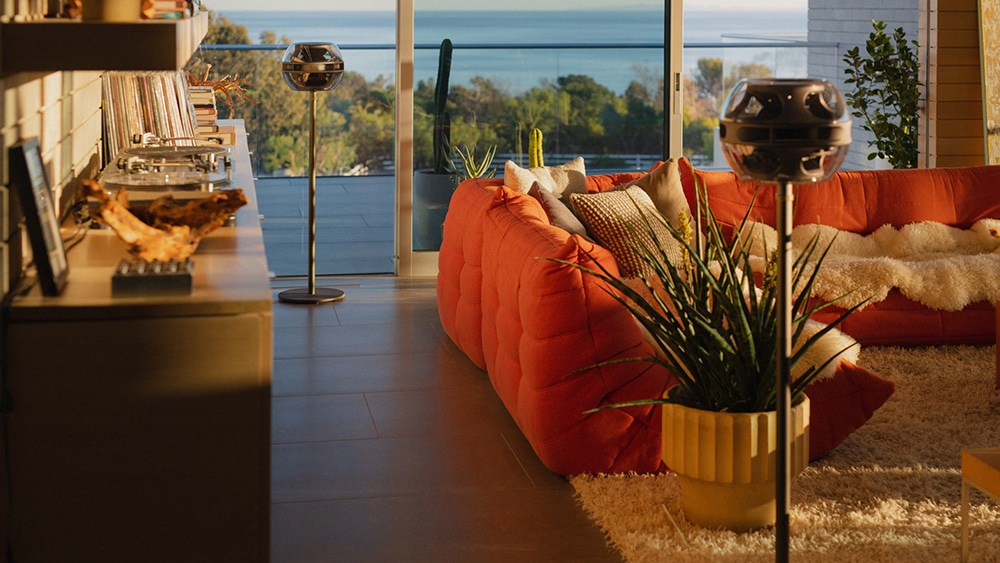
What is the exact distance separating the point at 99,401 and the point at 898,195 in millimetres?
4537

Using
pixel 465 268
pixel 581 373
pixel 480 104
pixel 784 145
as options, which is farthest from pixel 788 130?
pixel 480 104

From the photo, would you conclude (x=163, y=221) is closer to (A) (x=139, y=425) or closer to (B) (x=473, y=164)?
(A) (x=139, y=425)

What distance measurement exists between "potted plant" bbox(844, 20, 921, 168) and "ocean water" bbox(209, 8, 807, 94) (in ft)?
3.83

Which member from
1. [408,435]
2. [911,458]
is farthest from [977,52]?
[408,435]

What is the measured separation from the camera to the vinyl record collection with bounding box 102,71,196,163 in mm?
4219

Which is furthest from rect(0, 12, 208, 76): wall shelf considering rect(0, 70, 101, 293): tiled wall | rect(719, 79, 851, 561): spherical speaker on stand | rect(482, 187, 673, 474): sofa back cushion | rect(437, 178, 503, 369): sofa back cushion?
rect(437, 178, 503, 369): sofa back cushion

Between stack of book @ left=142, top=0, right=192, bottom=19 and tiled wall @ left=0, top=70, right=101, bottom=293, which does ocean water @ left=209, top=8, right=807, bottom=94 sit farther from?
stack of book @ left=142, top=0, right=192, bottom=19

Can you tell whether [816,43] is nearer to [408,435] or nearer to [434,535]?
[408,435]

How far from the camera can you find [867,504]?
135 inches

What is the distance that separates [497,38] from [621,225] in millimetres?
2816

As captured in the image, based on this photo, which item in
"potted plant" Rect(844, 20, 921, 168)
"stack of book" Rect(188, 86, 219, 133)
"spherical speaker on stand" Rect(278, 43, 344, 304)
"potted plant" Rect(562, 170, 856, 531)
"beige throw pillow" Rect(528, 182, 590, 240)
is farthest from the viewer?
"potted plant" Rect(844, 20, 921, 168)

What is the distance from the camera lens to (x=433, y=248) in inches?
283

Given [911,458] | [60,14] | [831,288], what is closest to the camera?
[60,14]

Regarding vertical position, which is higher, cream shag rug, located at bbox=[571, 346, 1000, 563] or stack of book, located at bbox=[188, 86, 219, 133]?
stack of book, located at bbox=[188, 86, 219, 133]
